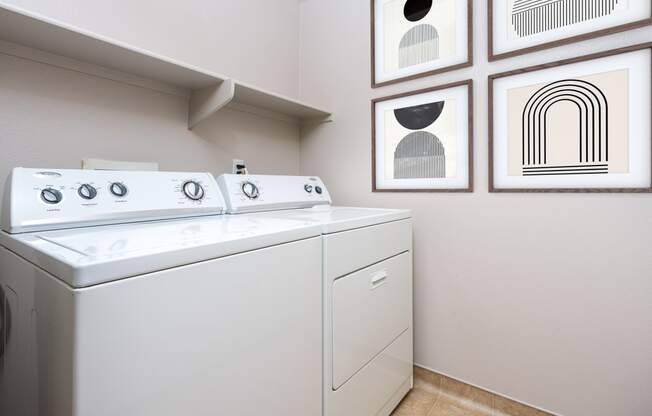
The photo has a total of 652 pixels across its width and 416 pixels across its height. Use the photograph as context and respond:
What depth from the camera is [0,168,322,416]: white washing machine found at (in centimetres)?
52

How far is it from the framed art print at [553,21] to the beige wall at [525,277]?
0.04 m

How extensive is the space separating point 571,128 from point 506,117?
0.24 m

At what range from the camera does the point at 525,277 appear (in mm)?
1361

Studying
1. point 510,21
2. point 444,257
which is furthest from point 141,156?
point 510,21

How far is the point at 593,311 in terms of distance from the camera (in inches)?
47.9

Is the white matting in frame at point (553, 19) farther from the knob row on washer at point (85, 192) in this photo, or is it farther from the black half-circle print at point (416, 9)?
the knob row on washer at point (85, 192)

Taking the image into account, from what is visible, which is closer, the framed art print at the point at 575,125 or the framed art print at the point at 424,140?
the framed art print at the point at 575,125

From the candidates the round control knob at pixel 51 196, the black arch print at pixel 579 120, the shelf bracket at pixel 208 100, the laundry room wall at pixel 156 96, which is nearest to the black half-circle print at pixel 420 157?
the black arch print at pixel 579 120

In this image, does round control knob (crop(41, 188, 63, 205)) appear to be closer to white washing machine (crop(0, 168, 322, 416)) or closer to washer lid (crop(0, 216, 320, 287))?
white washing machine (crop(0, 168, 322, 416))

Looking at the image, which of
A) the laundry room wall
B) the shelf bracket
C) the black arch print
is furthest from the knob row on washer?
the black arch print

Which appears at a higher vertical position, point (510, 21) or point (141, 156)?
point (510, 21)

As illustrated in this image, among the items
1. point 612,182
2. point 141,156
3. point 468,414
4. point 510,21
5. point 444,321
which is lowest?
point 468,414

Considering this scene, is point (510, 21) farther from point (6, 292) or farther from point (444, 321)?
point (6, 292)

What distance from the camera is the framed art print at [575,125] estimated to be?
3.70 ft
